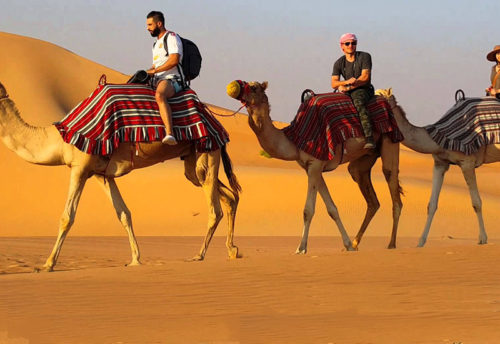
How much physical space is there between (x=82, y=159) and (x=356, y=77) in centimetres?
376

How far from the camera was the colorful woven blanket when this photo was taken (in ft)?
41.3

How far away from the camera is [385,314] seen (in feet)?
26.2

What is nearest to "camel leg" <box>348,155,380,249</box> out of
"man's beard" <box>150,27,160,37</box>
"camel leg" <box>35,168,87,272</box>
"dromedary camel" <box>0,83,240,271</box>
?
"dromedary camel" <box>0,83,240,271</box>

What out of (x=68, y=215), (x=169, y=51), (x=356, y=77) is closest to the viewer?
(x=68, y=215)

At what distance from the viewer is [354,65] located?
13195 millimetres

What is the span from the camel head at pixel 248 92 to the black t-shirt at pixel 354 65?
149 cm

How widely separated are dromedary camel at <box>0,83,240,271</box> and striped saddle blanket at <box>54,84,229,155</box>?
17cm

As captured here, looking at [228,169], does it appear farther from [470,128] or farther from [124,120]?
[470,128]

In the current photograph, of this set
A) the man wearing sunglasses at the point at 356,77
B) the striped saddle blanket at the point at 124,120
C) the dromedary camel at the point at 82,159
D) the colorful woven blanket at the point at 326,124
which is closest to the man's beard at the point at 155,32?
the striped saddle blanket at the point at 124,120

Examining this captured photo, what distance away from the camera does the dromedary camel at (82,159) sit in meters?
11.5

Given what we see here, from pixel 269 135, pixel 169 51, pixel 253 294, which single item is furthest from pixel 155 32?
pixel 253 294

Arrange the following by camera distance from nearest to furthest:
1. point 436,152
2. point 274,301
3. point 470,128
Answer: point 274,301, point 470,128, point 436,152

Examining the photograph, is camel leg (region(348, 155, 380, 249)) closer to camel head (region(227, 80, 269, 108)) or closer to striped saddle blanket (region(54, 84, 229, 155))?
camel head (region(227, 80, 269, 108))

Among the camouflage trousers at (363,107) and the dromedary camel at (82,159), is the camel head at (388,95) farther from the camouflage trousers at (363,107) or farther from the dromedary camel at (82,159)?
the dromedary camel at (82,159)
